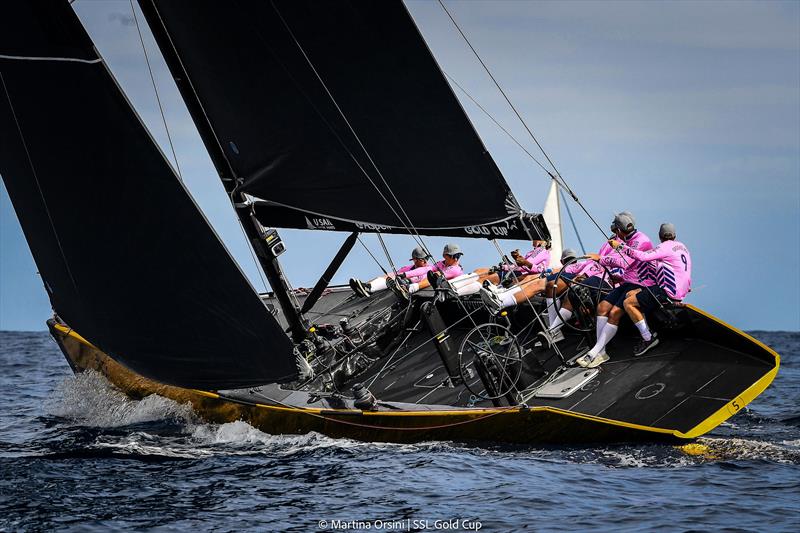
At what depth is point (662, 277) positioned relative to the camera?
34.8ft

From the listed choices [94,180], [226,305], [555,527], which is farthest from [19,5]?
[555,527]

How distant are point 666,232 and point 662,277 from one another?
49 cm

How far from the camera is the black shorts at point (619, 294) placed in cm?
1076

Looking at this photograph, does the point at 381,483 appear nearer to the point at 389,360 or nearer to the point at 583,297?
the point at 389,360

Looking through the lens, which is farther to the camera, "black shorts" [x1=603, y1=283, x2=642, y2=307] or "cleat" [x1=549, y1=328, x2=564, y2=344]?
"cleat" [x1=549, y1=328, x2=564, y2=344]

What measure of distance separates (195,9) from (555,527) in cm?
688

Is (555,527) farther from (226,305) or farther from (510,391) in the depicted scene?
(226,305)

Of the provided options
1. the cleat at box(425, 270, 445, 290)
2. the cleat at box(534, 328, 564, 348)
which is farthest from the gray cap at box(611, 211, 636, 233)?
the cleat at box(425, 270, 445, 290)

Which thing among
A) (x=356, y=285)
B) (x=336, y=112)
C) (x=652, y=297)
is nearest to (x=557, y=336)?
(x=652, y=297)

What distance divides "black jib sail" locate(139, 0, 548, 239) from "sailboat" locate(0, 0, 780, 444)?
0.02 meters

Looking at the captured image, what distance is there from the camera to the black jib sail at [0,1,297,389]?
9.60 m
